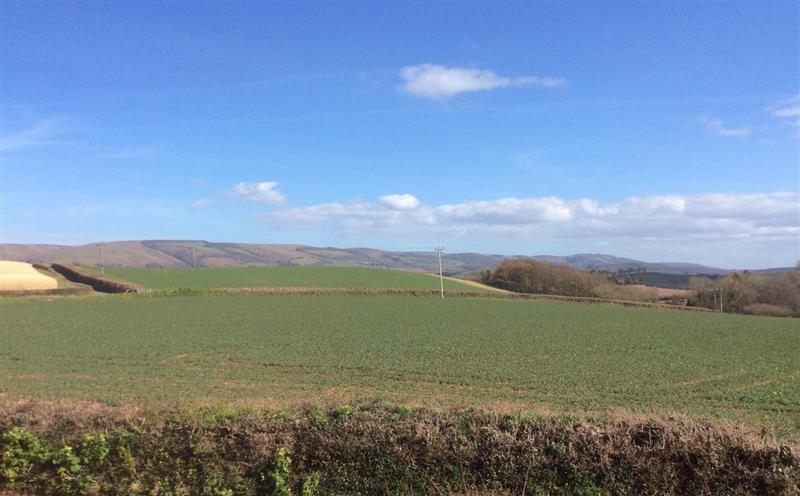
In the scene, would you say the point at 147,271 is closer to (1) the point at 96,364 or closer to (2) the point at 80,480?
(1) the point at 96,364

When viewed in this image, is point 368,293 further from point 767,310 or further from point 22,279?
point 767,310

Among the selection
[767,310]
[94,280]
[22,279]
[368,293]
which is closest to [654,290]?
A: [767,310]

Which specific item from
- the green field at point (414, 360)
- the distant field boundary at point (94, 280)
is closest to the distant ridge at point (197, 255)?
the distant field boundary at point (94, 280)

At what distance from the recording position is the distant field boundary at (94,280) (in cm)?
5977

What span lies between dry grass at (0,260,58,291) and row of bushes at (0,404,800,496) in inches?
2448

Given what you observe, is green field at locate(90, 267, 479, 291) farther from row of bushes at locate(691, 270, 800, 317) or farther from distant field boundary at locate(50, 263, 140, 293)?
row of bushes at locate(691, 270, 800, 317)

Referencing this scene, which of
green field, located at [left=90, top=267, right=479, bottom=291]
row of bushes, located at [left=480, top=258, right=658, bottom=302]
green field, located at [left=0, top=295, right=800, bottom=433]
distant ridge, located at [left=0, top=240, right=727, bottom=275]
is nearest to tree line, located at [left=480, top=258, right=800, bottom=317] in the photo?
row of bushes, located at [left=480, top=258, right=658, bottom=302]

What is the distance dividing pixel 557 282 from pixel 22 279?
70737 millimetres

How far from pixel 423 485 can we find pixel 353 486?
82 centimetres

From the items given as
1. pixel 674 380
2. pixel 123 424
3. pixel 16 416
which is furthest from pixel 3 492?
pixel 674 380

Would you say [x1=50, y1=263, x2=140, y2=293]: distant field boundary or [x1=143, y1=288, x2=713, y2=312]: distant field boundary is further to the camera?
[x1=50, y1=263, x2=140, y2=293]: distant field boundary

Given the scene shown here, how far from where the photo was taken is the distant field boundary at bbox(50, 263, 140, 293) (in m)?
59.8

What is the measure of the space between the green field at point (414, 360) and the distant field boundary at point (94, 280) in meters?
20.7

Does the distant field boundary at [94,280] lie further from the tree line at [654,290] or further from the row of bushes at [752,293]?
the row of bushes at [752,293]
